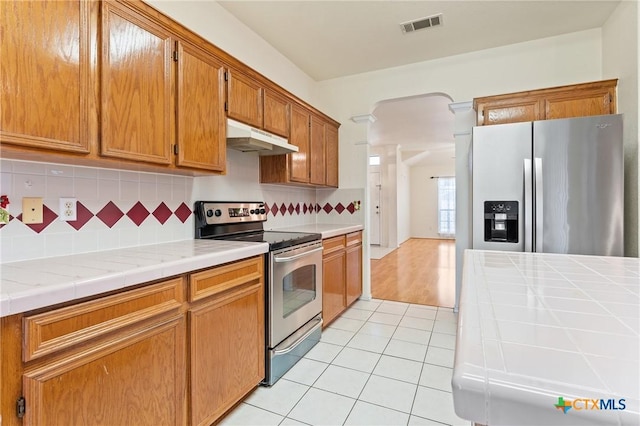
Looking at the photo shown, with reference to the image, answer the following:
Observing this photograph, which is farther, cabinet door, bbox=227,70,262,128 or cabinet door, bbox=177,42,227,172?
cabinet door, bbox=227,70,262,128

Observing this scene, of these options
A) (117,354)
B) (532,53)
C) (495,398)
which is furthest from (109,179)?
(532,53)

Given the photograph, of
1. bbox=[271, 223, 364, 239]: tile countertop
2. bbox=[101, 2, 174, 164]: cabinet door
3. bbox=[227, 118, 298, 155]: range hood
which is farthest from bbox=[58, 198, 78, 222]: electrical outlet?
bbox=[271, 223, 364, 239]: tile countertop

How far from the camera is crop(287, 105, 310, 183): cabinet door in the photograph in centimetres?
291

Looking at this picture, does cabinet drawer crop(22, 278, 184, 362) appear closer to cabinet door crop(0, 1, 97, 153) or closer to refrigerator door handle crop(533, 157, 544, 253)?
cabinet door crop(0, 1, 97, 153)

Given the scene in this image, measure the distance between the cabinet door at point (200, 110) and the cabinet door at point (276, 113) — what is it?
0.52 m

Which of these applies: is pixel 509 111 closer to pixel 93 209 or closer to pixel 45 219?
pixel 93 209

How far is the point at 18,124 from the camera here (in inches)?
43.9

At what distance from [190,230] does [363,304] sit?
2.20 metres

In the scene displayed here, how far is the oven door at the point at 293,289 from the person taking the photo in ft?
6.59

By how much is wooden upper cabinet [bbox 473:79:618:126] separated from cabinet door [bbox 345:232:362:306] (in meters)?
1.67

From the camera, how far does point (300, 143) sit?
9.95 ft

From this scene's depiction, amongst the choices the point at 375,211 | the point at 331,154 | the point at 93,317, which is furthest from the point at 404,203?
the point at 93,317

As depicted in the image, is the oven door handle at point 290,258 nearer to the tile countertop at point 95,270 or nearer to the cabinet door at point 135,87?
the tile countertop at point 95,270

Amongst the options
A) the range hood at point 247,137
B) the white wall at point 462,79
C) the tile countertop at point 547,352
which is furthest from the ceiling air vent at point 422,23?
the tile countertop at point 547,352
